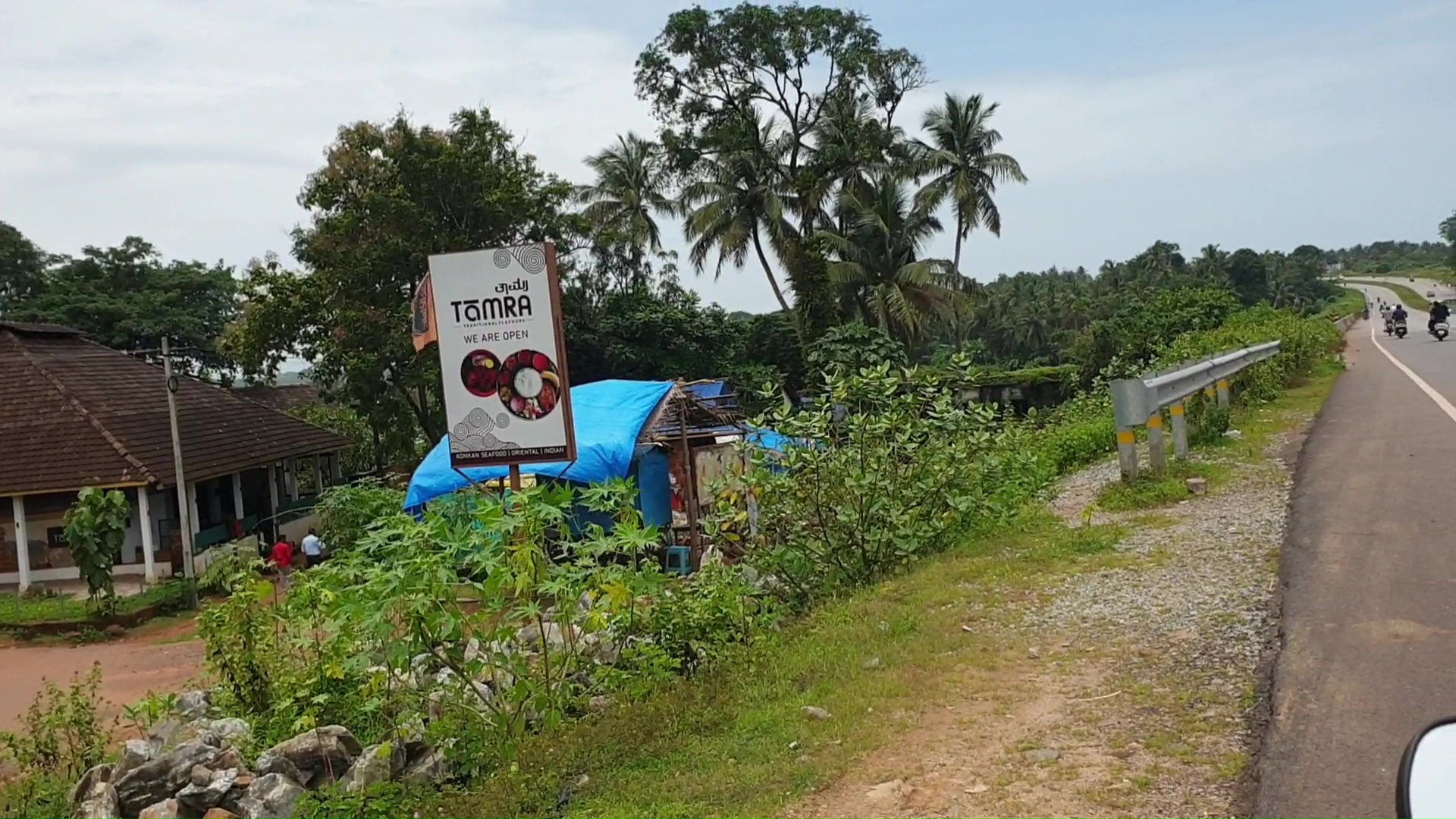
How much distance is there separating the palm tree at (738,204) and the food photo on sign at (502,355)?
2545 centimetres

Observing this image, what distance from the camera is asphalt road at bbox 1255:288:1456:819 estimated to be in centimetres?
343

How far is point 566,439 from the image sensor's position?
8.93m

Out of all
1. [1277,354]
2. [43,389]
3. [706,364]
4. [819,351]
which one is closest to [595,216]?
[706,364]

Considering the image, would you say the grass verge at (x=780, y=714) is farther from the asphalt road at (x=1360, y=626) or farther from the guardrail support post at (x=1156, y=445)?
the guardrail support post at (x=1156, y=445)

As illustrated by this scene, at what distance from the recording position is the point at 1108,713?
4.14 meters

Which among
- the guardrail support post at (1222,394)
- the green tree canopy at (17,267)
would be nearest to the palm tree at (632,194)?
the green tree canopy at (17,267)

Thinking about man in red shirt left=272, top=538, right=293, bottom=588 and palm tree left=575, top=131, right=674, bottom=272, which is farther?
palm tree left=575, top=131, right=674, bottom=272

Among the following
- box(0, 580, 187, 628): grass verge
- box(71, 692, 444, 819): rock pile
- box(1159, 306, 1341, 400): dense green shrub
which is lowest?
box(0, 580, 187, 628): grass verge

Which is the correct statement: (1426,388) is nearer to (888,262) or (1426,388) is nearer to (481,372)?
(481,372)

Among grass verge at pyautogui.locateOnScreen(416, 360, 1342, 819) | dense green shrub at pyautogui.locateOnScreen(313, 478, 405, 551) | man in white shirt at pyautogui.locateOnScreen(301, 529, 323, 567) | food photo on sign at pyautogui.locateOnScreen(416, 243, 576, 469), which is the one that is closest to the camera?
grass verge at pyautogui.locateOnScreen(416, 360, 1342, 819)

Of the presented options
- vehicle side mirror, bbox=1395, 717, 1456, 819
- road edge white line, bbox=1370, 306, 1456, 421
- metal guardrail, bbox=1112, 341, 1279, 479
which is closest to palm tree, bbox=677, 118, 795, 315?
road edge white line, bbox=1370, 306, 1456, 421

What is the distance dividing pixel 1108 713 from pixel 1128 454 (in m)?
4.71

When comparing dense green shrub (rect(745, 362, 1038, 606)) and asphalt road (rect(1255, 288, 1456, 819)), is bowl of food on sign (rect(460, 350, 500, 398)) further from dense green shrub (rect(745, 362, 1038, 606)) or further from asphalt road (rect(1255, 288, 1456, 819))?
asphalt road (rect(1255, 288, 1456, 819))

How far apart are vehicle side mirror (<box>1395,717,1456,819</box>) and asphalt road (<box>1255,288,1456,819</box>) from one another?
1.49 meters
